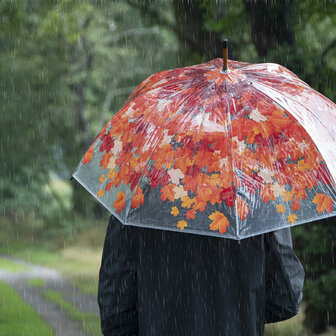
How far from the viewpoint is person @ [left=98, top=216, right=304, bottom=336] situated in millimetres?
2562

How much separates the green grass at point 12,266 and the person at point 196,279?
11169 mm

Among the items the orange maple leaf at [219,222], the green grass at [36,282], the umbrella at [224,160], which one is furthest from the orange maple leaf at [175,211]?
the green grass at [36,282]

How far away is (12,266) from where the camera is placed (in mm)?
13938

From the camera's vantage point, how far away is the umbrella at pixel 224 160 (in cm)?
242

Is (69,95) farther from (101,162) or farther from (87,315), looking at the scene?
(101,162)

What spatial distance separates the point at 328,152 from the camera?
2623 millimetres

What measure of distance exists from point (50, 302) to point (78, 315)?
125 cm

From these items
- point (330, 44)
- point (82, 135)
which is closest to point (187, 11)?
point (330, 44)

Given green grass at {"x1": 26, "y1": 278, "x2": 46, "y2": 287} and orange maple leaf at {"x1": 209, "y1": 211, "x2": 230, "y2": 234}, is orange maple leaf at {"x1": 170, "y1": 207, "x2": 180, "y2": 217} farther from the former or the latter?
green grass at {"x1": 26, "y1": 278, "x2": 46, "y2": 287}

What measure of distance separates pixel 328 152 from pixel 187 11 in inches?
245

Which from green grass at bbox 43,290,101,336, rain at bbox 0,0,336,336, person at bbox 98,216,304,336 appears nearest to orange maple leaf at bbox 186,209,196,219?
rain at bbox 0,0,336,336

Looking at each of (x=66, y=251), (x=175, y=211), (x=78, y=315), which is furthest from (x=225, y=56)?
(x=66, y=251)

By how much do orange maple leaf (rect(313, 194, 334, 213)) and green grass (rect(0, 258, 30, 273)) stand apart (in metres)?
11.7

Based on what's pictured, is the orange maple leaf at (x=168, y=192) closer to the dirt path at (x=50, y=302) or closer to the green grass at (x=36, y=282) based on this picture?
the dirt path at (x=50, y=302)
